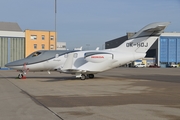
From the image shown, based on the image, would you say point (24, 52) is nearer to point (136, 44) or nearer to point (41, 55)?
point (41, 55)

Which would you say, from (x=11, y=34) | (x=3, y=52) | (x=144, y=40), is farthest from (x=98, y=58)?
(x=11, y=34)

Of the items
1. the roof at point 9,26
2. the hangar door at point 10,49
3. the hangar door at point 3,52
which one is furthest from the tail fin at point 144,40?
the roof at point 9,26

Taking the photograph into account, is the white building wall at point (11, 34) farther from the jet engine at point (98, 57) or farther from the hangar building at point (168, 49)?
the hangar building at point (168, 49)

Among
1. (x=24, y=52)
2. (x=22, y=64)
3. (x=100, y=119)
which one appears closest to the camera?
(x=100, y=119)

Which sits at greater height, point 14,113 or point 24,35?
point 24,35

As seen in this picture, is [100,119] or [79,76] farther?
[79,76]

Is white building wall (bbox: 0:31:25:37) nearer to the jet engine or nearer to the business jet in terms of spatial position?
the business jet

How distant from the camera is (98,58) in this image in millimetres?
24266

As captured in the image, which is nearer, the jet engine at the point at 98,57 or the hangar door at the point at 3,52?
the jet engine at the point at 98,57

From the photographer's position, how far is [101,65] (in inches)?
966

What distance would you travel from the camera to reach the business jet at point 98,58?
24.1 metres

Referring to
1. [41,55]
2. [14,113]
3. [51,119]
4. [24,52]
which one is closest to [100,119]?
[51,119]

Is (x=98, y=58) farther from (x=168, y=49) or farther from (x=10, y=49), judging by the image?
(x=168, y=49)

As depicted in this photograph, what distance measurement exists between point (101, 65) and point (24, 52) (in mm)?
50581
